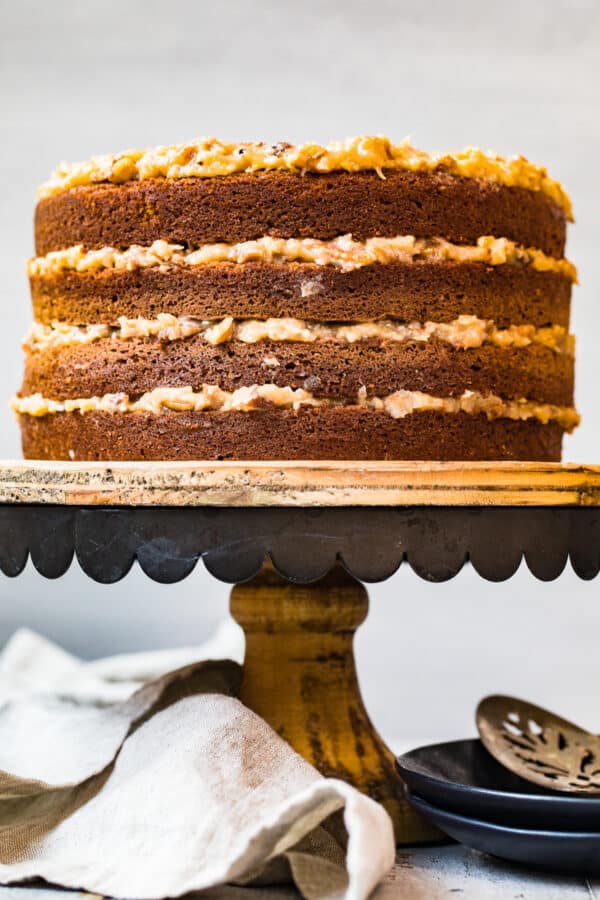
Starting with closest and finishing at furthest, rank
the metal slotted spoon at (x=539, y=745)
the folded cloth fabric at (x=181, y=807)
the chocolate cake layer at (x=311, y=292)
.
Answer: the folded cloth fabric at (x=181, y=807) → the chocolate cake layer at (x=311, y=292) → the metal slotted spoon at (x=539, y=745)

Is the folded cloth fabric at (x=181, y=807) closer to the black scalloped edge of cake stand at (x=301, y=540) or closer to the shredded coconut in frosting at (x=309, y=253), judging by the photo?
the black scalloped edge of cake stand at (x=301, y=540)

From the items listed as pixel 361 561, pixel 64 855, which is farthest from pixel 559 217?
pixel 64 855

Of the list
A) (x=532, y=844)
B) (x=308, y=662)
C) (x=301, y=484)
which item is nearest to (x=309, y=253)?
(x=301, y=484)

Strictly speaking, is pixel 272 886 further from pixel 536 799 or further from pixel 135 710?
pixel 135 710

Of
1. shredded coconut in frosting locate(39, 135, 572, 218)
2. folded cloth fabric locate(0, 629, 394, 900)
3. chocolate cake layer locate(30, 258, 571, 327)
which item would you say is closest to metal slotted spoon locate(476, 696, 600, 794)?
folded cloth fabric locate(0, 629, 394, 900)

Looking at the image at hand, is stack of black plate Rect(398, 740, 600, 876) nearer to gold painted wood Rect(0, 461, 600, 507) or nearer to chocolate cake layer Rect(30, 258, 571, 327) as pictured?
gold painted wood Rect(0, 461, 600, 507)

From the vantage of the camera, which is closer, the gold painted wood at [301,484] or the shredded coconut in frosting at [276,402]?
the gold painted wood at [301,484]

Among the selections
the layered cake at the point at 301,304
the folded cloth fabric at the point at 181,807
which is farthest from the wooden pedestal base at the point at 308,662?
the layered cake at the point at 301,304
